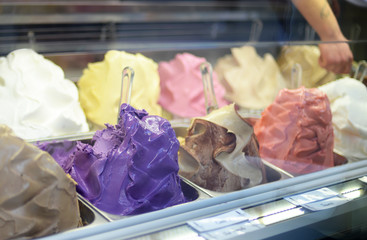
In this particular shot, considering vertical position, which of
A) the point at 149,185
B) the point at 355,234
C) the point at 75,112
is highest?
the point at 75,112

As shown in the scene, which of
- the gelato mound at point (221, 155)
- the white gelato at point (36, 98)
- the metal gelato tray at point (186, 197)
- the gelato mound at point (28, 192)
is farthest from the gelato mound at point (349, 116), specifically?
the gelato mound at point (28, 192)

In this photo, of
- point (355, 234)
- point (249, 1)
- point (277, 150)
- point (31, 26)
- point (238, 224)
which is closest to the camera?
point (238, 224)

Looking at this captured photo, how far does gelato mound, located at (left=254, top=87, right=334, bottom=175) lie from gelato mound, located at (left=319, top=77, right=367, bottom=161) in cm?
9

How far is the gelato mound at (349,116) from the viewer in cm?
147

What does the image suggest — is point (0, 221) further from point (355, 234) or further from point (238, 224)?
point (355, 234)

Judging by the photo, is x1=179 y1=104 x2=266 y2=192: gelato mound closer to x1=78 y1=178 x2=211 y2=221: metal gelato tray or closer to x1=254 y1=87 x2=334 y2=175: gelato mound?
x1=78 y1=178 x2=211 y2=221: metal gelato tray

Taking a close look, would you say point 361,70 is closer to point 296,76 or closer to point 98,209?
point 296,76

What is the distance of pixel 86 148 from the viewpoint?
1.09m

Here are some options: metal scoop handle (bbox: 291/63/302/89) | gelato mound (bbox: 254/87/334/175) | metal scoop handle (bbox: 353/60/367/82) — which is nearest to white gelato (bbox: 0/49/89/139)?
gelato mound (bbox: 254/87/334/175)

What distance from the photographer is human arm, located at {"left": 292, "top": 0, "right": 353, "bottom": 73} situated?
1486 mm

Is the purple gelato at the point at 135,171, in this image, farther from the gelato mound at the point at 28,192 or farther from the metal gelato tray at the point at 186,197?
the gelato mound at the point at 28,192

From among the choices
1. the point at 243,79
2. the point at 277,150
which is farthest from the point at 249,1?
the point at 277,150

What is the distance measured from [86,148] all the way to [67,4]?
1656mm

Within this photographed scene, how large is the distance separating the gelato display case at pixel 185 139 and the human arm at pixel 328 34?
1.0 inches
